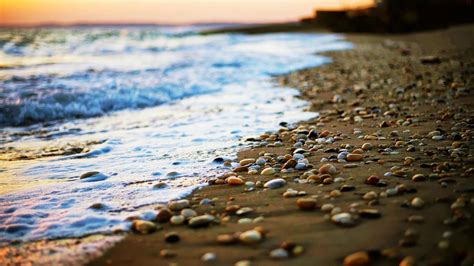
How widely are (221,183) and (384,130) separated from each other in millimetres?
1995

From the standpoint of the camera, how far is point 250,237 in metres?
2.11

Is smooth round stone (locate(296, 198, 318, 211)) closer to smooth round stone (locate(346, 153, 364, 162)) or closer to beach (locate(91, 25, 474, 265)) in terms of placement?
beach (locate(91, 25, 474, 265))

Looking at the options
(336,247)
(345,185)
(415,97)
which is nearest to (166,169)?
(345,185)

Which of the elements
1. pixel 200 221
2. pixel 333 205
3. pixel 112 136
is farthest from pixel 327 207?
pixel 112 136

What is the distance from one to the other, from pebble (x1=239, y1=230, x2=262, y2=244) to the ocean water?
2.24ft

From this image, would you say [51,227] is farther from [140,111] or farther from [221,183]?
[140,111]

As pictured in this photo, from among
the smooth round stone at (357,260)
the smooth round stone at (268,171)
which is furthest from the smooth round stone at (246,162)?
the smooth round stone at (357,260)

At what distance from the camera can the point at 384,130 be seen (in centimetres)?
425

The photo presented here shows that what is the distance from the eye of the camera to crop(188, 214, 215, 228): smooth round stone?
2346 mm

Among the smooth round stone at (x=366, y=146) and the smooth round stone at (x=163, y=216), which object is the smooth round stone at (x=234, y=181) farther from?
the smooth round stone at (x=366, y=146)

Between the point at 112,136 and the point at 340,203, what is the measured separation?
3145 millimetres

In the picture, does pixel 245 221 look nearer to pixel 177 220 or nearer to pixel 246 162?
pixel 177 220

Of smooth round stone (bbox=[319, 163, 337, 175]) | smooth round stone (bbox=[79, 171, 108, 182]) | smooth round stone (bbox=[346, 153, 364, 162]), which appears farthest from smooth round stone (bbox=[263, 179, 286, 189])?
smooth round stone (bbox=[79, 171, 108, 182])

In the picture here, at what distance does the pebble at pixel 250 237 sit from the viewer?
82.7 inches
